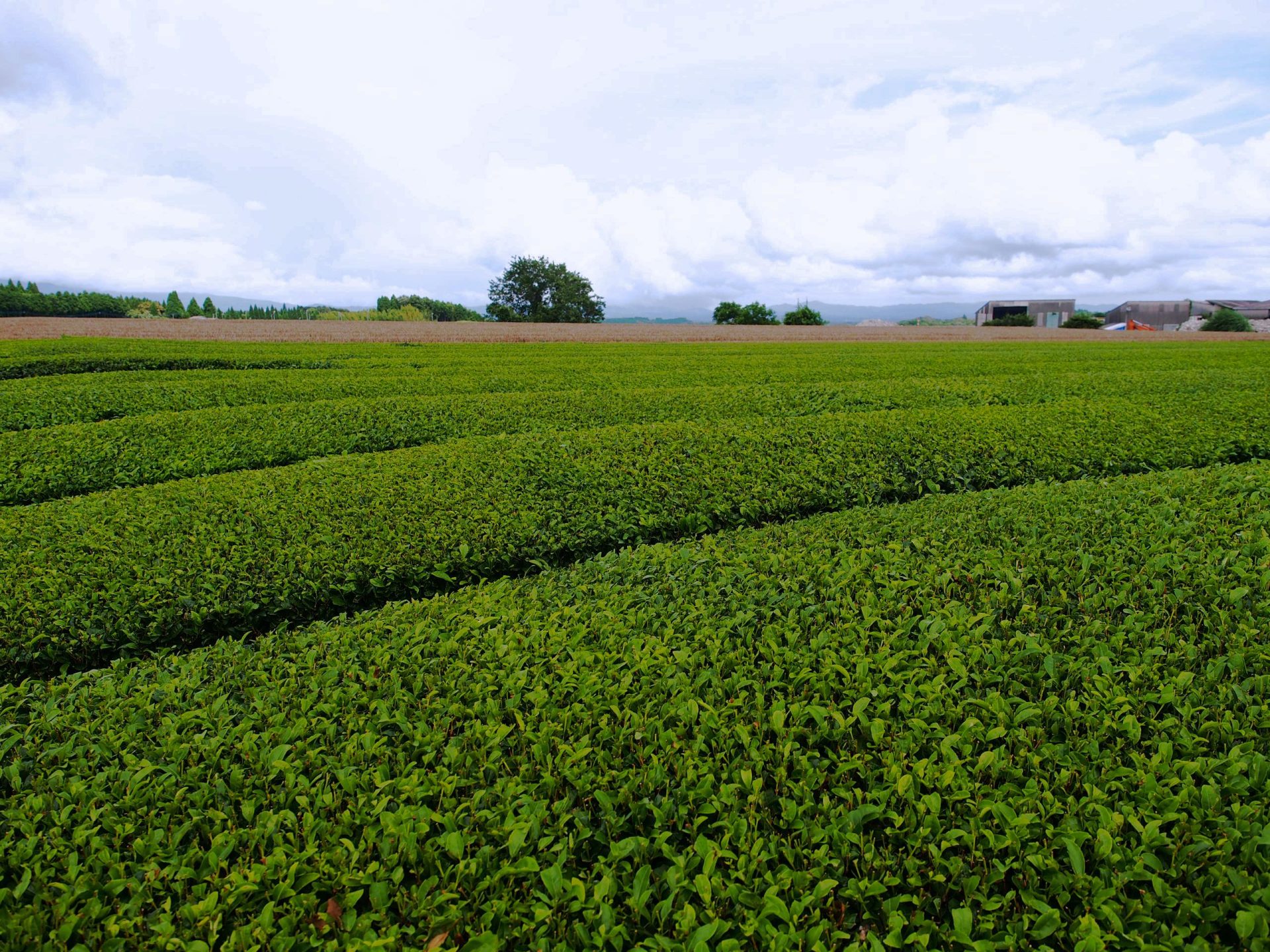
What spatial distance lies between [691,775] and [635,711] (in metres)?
0.45

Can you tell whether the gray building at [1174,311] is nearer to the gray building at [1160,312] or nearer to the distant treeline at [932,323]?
the gray building at [1160,312]

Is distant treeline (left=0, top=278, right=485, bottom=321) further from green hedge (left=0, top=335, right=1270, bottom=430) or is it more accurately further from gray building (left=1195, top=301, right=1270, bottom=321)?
gray building (left=1195, top=301, right=1270, bottom=321)

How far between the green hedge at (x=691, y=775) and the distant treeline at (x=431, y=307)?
7921cm

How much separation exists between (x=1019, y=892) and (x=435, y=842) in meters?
1.79

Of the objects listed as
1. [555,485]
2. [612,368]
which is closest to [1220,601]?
[555,485]

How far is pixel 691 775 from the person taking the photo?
2527 millimetres

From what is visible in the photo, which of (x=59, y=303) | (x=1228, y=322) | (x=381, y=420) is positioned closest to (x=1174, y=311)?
(x=1228, y=322)

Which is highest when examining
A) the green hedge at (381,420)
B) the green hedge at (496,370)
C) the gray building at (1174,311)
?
the gray building at (1174,311)

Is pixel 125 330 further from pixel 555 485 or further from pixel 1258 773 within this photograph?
pixel 1258 773

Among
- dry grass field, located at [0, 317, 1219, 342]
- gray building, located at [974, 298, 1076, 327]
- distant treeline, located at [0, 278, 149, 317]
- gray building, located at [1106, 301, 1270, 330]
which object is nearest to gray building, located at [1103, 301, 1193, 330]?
gray building, located at [1106, 301, 1270, 330]

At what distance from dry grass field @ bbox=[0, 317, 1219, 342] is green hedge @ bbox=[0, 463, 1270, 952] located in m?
32.4

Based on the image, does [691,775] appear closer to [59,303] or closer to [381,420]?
[381,420]

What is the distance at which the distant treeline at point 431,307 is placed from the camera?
81.8 m

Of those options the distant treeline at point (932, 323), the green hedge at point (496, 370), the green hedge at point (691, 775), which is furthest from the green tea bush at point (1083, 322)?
the green hedge at point (691, 775)
